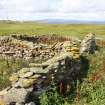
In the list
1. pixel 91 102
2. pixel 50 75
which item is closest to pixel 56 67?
pixel 50 75

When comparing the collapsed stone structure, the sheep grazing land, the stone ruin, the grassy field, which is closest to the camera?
the stone ruin

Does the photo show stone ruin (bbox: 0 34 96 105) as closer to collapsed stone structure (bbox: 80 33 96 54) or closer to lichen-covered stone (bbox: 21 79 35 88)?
lichen-covered stone (bbox: 21 79 35 88)

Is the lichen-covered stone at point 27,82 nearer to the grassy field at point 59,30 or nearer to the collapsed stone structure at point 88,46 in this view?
the collapsed stone structure at point 88,46

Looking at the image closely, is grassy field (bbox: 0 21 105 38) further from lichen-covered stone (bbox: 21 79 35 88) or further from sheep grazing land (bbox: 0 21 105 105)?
lichen-covered stone (bbox: 21 79 35 88)

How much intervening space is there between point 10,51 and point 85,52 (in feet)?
20.0

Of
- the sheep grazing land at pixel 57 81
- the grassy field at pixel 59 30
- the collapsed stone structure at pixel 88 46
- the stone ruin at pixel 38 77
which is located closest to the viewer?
the stone ruin at pixel 38 77

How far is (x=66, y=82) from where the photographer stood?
20.4m

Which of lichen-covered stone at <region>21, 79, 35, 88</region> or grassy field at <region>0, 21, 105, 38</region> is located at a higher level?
lichen-covered stone at <region>21, 79, 35, 88</region>

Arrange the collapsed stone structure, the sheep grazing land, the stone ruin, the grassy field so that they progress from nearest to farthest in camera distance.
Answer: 1. the stone ruin
2. the sheep grazing land
3. the collapsed stone structure
4. the grassy field

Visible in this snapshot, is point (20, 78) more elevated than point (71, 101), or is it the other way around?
point (20, 78)

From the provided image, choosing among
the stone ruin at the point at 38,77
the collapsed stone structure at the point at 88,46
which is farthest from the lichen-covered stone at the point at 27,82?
the collapsed stone structure at the point at 88,46

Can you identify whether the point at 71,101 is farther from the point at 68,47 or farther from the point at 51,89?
the point at 68,47

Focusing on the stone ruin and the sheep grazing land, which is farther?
the sheep grazing land

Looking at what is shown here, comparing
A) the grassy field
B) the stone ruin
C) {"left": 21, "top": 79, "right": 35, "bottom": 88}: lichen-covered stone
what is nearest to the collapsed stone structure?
the stone ruin
